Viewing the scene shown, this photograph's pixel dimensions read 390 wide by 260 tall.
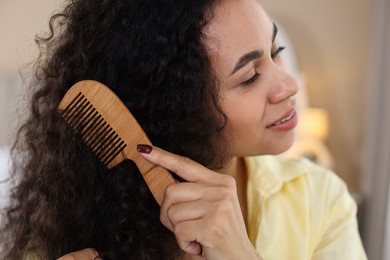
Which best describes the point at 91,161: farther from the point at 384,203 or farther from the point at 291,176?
the point at 384,203

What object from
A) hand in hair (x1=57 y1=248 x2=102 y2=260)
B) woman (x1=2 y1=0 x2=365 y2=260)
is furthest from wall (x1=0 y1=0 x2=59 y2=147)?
hand in hair (x1=57 y1=248 x2=102 y2=260)

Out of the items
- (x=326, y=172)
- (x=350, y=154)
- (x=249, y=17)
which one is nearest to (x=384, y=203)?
(x=350, y=154)

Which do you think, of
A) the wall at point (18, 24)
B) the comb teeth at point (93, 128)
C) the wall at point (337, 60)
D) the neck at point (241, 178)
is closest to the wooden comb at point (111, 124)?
the comb teeth at point (93, 128)

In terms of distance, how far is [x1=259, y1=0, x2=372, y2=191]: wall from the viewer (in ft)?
8.71

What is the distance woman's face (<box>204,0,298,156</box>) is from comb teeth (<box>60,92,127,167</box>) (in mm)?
213

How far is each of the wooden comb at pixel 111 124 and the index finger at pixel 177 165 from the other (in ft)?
0.03

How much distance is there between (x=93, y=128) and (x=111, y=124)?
0.04 meters

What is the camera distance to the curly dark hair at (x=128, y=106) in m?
0.87

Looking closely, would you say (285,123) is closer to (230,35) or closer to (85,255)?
(230,35)

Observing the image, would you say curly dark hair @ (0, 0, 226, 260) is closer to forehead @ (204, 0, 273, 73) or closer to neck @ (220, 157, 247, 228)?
forehead @ (204, 0, 273, 73)

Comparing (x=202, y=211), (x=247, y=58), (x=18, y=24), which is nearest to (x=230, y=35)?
(x=247, y=58)

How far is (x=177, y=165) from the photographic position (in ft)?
2.58

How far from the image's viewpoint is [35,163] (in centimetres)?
98

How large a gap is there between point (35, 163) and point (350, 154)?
80.0 inches
